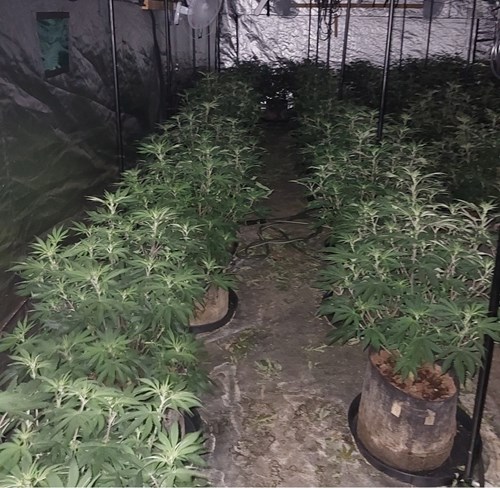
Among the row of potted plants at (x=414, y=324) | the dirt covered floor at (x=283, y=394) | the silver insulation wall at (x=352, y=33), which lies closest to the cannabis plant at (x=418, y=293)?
the row of potted plants at (x=414, y=324)

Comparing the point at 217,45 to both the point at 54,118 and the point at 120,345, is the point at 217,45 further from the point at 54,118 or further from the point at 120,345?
the point at 120,345

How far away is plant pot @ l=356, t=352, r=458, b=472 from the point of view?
184 centimetres

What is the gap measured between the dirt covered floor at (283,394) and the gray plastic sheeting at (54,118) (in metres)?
1.07

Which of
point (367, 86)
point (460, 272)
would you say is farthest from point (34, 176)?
point (367, 86)

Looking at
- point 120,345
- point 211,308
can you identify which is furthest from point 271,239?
point 120,345

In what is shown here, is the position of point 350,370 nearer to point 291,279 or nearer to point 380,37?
point 291,279

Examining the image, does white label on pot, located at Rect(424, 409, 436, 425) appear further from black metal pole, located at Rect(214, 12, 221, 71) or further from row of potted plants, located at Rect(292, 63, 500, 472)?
black metal pole, located at Rect(214, 12, 221, 71)

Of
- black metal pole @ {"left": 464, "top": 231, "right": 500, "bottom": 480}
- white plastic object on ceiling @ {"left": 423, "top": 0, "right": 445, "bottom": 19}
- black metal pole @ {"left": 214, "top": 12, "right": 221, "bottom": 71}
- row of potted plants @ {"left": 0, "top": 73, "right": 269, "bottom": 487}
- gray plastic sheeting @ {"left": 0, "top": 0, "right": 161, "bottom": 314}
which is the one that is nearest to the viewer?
row of potted plants @ {"left": 0, "top": 73, "right": 269, "bottom": 487}

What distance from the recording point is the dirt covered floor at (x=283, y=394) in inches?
78.7

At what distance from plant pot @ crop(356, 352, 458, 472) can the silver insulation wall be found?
688 cm

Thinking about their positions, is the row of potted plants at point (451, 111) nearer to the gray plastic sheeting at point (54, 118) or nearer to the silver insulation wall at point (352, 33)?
the silver insulation wall at point (352, 33)

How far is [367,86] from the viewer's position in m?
7.66

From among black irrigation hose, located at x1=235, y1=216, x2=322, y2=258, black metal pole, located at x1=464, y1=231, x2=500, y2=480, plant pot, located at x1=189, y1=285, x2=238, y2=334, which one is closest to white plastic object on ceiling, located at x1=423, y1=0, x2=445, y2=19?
black irrigation hose, located at x1=235, y1=216, x2=322, y2=258

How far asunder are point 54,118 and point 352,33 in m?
6.73
